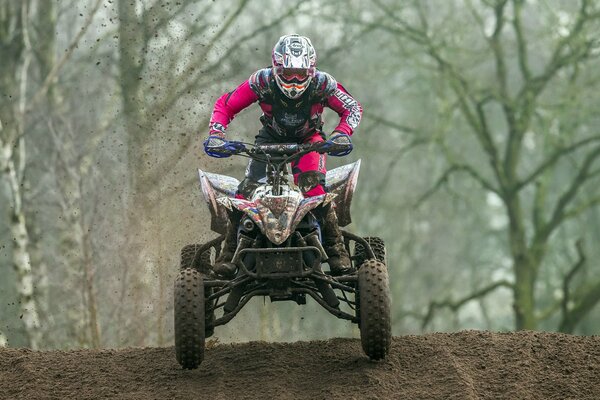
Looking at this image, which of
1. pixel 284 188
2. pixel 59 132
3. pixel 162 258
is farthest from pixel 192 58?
pixel 284 188

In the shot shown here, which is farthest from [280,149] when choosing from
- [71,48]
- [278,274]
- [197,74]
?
[197,74]

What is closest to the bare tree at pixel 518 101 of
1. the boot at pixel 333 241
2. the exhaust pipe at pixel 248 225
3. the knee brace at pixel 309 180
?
the knee brace at pixel 309 180

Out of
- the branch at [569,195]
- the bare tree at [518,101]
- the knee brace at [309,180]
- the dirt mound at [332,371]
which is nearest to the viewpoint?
the dirt mound at [332,371]

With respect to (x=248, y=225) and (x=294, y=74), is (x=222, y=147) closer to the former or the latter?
(x=248, y=225)

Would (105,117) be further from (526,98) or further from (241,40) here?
(526,98)

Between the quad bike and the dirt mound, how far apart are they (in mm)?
361

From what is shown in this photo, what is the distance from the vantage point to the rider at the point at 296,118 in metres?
9.21

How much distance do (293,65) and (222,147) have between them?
1002 millimetres

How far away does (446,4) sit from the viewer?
2955 centimetres

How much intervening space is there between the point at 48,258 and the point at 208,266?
13.1 m

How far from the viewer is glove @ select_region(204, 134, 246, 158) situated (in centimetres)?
909

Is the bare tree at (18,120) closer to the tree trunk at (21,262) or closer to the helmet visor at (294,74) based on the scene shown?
the tree trunk at (21,262)

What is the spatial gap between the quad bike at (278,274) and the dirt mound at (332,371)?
14.2 inches

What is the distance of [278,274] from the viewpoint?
8500 mm
